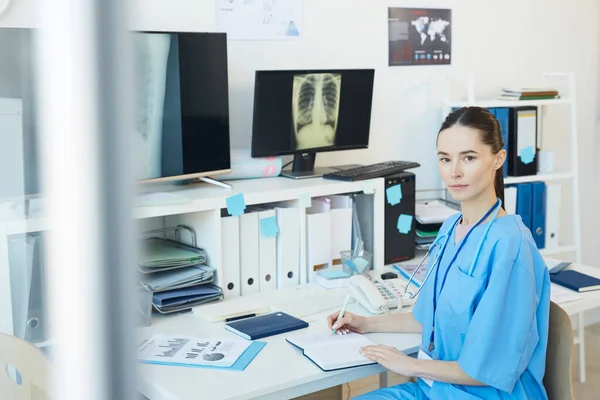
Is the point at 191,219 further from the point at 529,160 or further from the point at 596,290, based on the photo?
the point at 529,160

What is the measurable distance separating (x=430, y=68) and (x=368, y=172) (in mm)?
879

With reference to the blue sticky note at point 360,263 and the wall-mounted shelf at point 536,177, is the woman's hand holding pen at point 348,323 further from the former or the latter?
the wall-mounted shelf at point 536,177

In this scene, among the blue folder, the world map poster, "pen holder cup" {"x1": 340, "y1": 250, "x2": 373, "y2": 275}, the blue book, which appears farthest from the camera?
the world map poster

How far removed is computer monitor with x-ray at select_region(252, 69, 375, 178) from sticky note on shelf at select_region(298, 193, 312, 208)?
208mm

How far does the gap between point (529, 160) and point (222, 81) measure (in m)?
1.51

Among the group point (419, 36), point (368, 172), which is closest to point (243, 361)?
point (368, 172)

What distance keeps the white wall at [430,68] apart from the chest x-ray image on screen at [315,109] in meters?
0.22

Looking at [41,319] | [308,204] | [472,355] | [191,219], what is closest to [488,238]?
[472,355]

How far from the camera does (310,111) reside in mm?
2635

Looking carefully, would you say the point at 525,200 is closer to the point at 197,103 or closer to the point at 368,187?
the point at 368,187

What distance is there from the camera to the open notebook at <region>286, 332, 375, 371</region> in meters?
1.76

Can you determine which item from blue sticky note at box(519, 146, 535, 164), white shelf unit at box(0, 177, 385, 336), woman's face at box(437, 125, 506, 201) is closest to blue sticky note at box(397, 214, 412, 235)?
white shelf unit at box(0, 177, 385, 336)

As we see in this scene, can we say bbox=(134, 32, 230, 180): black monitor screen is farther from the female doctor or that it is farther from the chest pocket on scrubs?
the chest pocket on scrubs

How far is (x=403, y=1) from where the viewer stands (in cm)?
308
